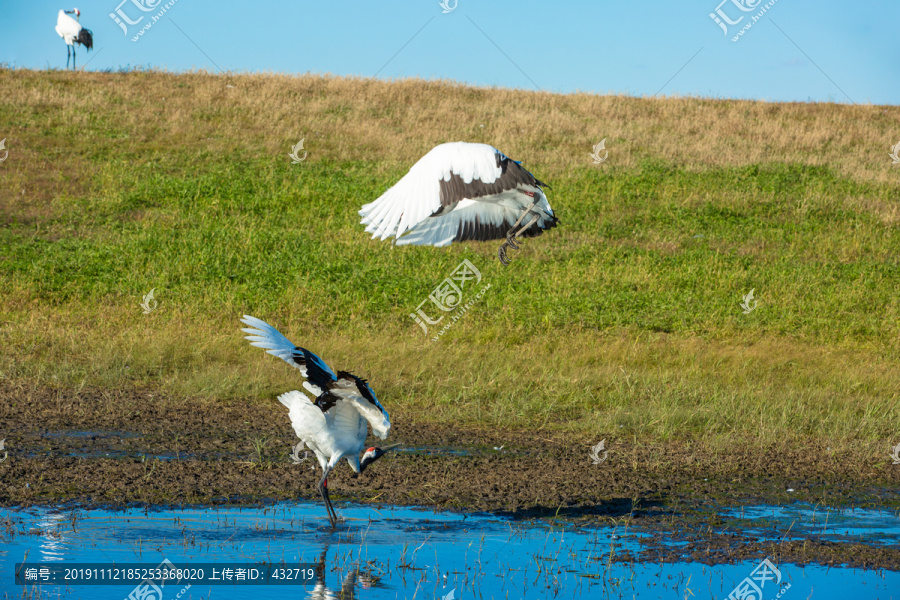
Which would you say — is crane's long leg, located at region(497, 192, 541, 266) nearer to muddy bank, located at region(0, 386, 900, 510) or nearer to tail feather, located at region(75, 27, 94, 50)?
muddy bank, located at region(0, 386, 900, 510)

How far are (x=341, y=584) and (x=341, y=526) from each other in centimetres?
110

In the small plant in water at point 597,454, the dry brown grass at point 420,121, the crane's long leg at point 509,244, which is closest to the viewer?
the crane's long leg at point 509,244

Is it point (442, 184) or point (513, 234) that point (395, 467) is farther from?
point (442, 184)

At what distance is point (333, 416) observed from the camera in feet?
21.8

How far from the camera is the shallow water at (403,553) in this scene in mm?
5398

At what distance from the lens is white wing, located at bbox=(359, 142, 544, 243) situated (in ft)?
20.7

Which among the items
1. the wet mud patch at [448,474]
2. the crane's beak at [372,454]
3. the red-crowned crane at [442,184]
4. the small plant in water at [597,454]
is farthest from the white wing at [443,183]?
the small plant in water at [597,454]

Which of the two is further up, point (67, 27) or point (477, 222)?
point (67, 27)

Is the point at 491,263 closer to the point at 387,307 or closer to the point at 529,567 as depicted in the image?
the point at 387,307

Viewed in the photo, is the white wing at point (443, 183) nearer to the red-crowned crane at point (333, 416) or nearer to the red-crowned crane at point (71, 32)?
the red-crowned crane at point (333, 416)

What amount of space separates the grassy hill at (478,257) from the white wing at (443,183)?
4.22 metres

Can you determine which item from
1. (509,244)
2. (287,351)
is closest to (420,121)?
(509,244)

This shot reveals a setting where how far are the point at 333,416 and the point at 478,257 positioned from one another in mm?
12502

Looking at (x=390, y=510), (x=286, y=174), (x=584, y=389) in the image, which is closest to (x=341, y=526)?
(x=390, y=510)
